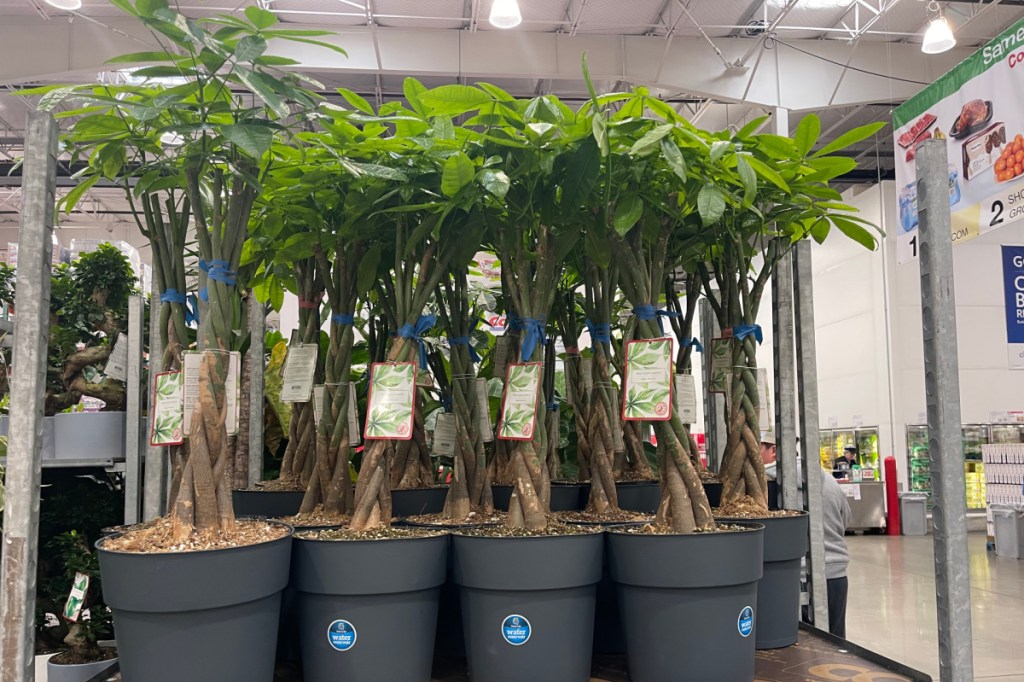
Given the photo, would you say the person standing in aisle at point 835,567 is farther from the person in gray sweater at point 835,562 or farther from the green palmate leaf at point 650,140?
the green palmate leaf at point 650,140

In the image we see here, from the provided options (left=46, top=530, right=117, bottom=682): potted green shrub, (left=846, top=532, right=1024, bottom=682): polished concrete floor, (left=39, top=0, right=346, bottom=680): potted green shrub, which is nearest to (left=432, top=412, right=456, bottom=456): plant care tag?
(left=39, top=0, right=346, bottom=680): potted green shrub

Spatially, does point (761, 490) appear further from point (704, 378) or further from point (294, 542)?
point (294, 542)

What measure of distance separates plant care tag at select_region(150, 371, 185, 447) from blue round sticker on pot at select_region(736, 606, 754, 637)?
1.21 m

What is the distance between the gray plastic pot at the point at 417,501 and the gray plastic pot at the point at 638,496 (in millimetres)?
519

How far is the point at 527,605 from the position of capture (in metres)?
1.65

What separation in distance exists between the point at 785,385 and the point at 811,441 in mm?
179

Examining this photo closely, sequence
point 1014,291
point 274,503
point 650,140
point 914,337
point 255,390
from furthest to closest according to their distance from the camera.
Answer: point 914,337
point 1014,291
point 255,390
point 274,503
point 650,140

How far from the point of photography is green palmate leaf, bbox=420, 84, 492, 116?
1793mm

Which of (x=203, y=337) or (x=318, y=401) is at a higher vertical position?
(x=203, y=337)

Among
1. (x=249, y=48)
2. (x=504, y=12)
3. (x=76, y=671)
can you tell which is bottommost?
(x=76, y=671)

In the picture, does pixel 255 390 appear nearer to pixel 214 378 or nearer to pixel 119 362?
pixel 119 362

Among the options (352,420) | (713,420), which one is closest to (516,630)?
(352,420)

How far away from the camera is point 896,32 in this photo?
374 inches

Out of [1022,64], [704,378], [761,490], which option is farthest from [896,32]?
[761,490]
